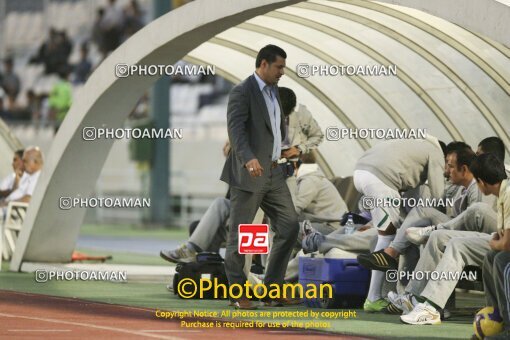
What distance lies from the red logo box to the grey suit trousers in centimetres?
4

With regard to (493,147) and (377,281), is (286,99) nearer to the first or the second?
(377,281)

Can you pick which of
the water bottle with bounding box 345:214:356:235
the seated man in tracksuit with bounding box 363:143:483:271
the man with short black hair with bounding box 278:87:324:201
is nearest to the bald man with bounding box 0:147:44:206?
the man with short black hair with bounding box 278:87:324:201

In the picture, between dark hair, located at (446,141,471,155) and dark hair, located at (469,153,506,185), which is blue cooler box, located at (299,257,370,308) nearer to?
dark hair, located at (446,141,471,155)

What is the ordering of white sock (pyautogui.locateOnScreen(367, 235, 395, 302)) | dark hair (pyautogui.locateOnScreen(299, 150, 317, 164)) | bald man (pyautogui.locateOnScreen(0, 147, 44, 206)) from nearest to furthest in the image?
white sock (pyautogui.locateOnScreen(367, 235, 395, 302)), dark hair (pyautogui.locateOnScreen(299, 150, 317, 164)), bald man (pyautogui.locateOnScreen(0, 147, 44, 206))

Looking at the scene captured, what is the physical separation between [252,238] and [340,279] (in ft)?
3.10

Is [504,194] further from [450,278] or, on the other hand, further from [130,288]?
[130,288]

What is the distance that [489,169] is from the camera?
9.38 meters

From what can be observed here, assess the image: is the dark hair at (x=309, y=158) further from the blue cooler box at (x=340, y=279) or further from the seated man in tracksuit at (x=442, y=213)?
the seated man in tracksuit at (x=442, y=213)

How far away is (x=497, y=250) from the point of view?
9234mm

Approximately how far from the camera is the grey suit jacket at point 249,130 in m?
11.3

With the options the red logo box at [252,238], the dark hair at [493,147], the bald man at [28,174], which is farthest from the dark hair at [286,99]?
the bald man at [28,174]

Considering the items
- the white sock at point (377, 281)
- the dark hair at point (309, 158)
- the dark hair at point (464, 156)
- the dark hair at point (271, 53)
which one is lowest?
the white sock at point (377, 281)

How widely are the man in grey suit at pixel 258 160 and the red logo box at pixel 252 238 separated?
0.05 meters

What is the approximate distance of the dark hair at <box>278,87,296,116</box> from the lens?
12096 mm
